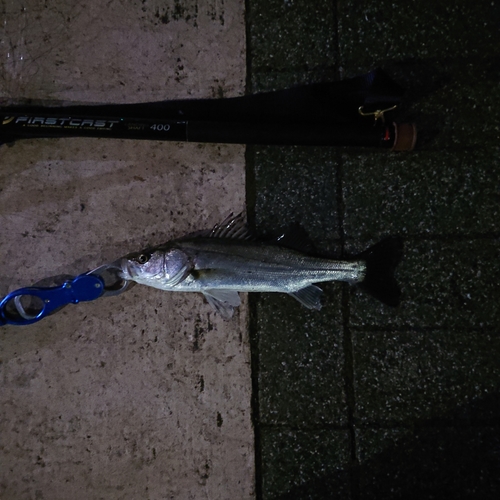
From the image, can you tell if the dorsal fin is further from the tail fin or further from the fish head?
the tail fin

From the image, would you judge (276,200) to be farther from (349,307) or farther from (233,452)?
(233,452)

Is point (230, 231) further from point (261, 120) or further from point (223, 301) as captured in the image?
point (261, 120)

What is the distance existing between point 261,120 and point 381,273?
1.34 m

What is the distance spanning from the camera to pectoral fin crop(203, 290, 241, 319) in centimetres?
287

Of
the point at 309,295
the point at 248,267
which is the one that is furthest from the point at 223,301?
the point at 309,295

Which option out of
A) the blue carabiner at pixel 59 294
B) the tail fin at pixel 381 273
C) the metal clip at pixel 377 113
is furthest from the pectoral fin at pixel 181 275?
the metal clip at pixel 377 113

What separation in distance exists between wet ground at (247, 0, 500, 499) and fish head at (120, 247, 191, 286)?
0.60 meters

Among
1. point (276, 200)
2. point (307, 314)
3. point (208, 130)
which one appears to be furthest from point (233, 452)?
point (208, 130)

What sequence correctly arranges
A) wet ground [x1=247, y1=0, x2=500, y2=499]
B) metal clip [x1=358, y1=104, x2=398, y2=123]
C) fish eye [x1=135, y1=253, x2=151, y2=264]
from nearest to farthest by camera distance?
1. fish eye [x1=135, y1=253, x2=151, y2=264]
2. metal clip [x1=358, y1=104, x2=398, y2=123]
3. wet ground [x1=247, y1=0, x2=500, y2=499]

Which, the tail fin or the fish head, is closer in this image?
the fish head

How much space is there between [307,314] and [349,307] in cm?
30

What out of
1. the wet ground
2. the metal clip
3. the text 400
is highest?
the metal clip

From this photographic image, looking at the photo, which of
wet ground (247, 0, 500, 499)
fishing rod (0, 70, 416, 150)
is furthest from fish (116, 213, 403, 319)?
fishing rod (0, 70, 416, 150)

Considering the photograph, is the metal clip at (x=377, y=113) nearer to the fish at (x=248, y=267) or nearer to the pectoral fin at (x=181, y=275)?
the fish at (x=248, y=267)
